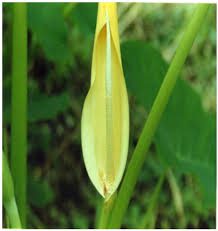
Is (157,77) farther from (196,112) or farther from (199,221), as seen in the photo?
(199,221)

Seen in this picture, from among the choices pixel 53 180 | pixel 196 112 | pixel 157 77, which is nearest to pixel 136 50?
pixel 157 77

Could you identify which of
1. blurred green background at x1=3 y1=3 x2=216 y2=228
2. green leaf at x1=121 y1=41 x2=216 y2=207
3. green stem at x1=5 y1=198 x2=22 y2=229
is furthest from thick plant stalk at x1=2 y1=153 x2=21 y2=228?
blurred green background at x1=3 y1=3 x2=216 y2=228

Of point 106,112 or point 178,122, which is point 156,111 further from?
point 178,122

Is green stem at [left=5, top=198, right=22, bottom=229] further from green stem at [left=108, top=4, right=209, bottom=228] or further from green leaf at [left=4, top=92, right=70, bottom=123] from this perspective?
green leaf at [left=4, top=92, right=70, bottom=123]

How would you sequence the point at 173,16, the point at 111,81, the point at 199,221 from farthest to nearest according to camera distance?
1. the point at 173,16
2. the point at 199,221
3. the point at 111,81

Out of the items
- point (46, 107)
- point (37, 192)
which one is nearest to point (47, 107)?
point (46, 107)

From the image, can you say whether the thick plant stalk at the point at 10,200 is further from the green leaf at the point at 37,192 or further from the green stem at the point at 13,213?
the green leaf at the point at 37,192

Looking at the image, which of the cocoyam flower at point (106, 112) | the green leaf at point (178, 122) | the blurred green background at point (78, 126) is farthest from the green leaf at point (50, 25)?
the cocoyam flower at point (106, 112)
